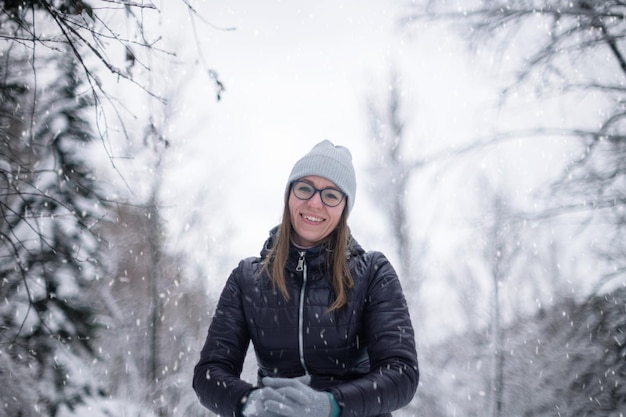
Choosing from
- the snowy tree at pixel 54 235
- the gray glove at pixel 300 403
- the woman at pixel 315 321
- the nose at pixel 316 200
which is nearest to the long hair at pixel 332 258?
the woman at pixel 315 321

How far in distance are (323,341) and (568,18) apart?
3606 millimetres

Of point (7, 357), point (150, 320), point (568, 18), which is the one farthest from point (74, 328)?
point (150, 320)

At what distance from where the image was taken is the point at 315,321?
143 cm

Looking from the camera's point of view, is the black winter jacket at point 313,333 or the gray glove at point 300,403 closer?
the gray glove at point 300,403

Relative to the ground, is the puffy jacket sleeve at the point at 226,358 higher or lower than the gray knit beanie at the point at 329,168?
lower

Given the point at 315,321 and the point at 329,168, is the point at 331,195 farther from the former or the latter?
the point at 315,321

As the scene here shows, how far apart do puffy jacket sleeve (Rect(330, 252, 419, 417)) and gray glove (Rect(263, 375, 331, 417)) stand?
5 centimetres

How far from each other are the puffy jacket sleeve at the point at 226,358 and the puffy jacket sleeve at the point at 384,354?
0.32 m

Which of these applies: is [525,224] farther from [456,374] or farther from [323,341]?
[456,374]

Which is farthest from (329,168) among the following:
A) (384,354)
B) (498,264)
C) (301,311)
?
(498,264)

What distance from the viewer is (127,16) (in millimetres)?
2002

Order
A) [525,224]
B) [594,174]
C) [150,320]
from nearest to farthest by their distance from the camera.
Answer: [594,174], [525,224], [150,320]

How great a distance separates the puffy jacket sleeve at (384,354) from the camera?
3.96ft

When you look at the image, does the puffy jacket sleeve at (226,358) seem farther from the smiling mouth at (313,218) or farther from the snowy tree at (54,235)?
the snowy tree at (54,235)
